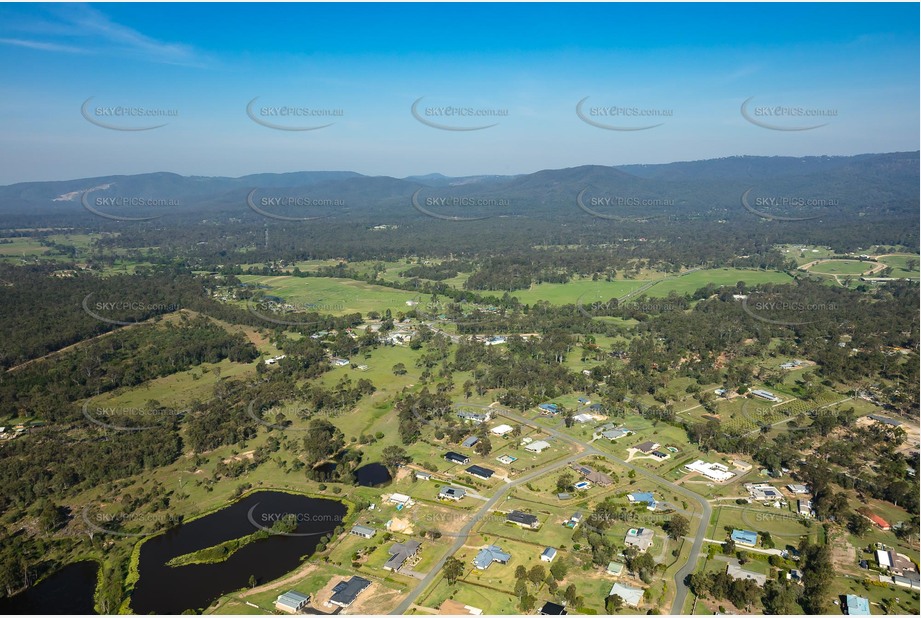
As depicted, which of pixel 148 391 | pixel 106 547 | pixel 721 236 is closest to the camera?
pixel 106 547

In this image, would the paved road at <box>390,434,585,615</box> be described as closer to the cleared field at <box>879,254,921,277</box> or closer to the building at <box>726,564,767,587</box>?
the building at <box>726,564,767,587</box>

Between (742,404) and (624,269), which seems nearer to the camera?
(742,404)

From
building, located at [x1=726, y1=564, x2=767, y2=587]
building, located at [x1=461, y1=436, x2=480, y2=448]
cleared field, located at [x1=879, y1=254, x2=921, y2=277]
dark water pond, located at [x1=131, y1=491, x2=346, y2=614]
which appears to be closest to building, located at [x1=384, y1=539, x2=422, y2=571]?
dark water pond, located at [x1=131, y1=491, x2=346, y2=614]

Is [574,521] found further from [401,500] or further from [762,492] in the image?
[762,492]

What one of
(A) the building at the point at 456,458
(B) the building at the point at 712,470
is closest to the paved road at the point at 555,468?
(B) the building at the point at 712,470

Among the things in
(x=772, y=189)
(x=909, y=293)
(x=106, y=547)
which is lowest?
(x=106, y=547)

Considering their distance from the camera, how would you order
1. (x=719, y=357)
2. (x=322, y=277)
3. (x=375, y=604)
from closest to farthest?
(x=375, y=604) → (x=719, y=357) → (x=322, y=277)

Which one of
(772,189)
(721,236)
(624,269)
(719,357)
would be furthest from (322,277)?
(772,189)

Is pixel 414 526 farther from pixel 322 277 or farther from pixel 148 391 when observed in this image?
pixel 322 277
